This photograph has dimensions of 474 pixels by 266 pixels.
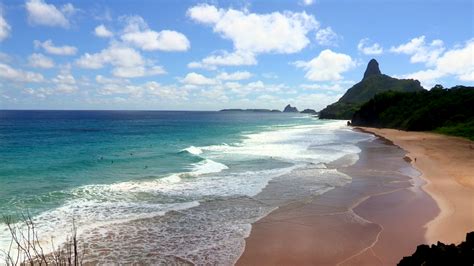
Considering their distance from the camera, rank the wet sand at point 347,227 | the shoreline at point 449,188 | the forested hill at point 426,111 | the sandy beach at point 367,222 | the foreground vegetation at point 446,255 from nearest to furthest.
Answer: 1. the foreground vegetation at point 446,255
2. the wet sand at point 347,227
3. the sandy beach at point 367,222
4. the shoreline at point 449,188
5. the forested hill at point 426,111

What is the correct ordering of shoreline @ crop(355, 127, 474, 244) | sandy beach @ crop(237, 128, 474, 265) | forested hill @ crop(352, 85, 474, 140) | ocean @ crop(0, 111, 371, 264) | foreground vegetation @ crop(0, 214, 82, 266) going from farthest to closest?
forested hill @ crop(352, 85, 474, 140) < shoreline @ crop(355, 127, 474, 244) < ocean @ crop(0, 111, 371, 264) < sandy beach @ crop(237, 128, 474, 265) < foreground vegetation @ crop(0, 214, 82, 266)

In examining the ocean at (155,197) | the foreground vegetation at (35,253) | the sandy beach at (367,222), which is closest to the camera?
the foreground vegetation at (35,253)

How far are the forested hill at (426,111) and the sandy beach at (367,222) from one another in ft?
101

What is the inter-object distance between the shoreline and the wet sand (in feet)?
1.40

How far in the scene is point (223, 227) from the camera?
13398 millimetres

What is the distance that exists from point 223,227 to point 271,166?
1410 cm

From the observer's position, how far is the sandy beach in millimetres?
10703

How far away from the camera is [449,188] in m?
18.8

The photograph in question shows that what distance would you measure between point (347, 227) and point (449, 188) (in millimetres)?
8867

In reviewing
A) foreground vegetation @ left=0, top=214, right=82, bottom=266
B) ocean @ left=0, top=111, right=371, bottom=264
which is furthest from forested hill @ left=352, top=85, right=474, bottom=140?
foreground vegetation @ left=0, top=214, right=82, bottom=266

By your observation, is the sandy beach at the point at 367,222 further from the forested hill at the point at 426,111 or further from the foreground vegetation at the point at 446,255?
the forested hill at the point at 426,111

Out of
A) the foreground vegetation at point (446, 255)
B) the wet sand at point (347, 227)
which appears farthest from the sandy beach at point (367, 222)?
the foreground vegetation at point (446, 255)

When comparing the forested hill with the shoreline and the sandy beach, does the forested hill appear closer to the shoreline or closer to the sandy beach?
the shoreline

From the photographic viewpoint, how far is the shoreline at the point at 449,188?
40.3 feet
